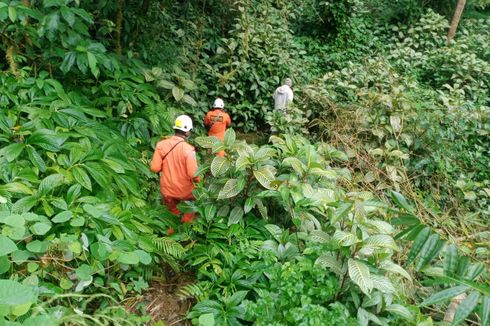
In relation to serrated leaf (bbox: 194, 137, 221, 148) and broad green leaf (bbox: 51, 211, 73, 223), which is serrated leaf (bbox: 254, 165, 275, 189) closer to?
serrated leaf (bbox: 194, 137, 221, 148)

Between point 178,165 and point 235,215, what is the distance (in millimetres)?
848

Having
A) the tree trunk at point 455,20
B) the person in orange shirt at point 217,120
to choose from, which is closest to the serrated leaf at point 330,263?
the person in orange shirt at point 217,120

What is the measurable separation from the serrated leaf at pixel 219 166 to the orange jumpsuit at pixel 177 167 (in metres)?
0.29

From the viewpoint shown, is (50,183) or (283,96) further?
(283,96)

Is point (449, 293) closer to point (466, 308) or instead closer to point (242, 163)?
point (466, 308)

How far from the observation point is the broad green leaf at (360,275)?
2547mm

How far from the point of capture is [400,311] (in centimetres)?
273

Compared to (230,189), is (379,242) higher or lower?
higher

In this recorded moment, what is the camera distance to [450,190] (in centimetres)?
594

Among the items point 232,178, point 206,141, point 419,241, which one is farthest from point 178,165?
point 419,241

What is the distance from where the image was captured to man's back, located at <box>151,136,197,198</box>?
3.90 metres

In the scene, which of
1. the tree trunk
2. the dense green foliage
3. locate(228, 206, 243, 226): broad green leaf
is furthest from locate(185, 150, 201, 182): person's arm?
the tree trunk

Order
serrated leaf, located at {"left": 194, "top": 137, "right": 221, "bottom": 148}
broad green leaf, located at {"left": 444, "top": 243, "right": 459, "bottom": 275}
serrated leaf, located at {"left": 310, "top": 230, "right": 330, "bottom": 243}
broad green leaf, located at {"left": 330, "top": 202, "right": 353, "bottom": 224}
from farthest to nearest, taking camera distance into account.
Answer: serrated leaf, located at {"left": 194, "top": 137, "right": 221, "bottom": 148}
serrated leaf, located at {"left": 310, "top": 230, "right": 330, "bottom": 243}
broad green leaf, located at {"left": 330, "top": 202, "right": 353, "bottom": 224}
broad green leaf, located at {"left": 444, "top": 243, "right": 459, "bottom": 275}

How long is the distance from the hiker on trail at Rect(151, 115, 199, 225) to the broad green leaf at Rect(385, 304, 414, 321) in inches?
79.3
